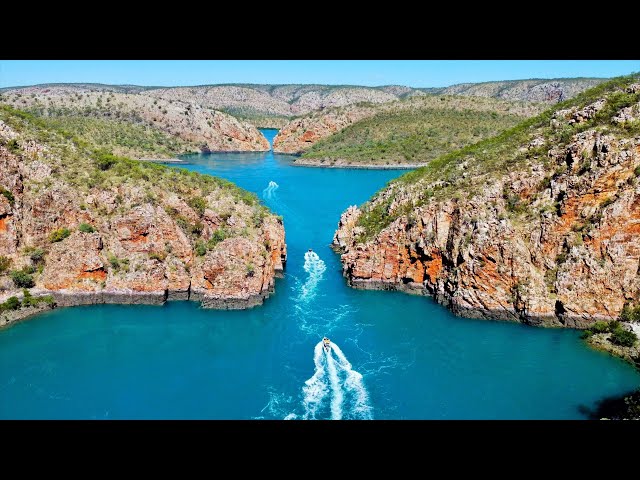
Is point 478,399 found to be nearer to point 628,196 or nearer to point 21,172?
point 628,196

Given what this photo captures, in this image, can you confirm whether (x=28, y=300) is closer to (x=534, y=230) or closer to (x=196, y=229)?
(x=196, y=229)

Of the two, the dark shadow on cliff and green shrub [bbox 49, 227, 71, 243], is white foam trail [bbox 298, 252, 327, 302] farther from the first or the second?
the dark shadow on cliff

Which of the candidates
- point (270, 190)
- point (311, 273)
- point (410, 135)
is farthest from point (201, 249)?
point (410, 135)

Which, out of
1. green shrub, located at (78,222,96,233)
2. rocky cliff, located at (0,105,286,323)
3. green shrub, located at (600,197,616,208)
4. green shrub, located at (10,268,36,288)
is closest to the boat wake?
rocky cliff, located at (0,105,286,323)

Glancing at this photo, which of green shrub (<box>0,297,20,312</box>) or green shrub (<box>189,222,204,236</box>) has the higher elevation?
green shrub (<box>189,222,204,236</box>)

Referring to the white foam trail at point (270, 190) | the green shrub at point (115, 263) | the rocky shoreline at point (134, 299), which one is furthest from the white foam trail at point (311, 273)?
the white foam trail at point (270, 190)
